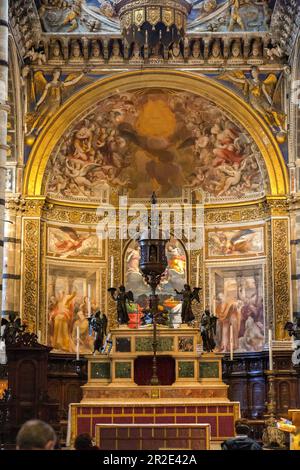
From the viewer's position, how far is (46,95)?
27547mm

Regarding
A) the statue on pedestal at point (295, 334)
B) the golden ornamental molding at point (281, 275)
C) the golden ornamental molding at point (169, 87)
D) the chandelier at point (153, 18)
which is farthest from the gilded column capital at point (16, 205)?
the statue on pedestal at point (295, 334)

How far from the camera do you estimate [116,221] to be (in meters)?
28.7

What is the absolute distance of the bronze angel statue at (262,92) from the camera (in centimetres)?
2748

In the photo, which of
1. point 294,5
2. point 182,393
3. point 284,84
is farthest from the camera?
point 284,84

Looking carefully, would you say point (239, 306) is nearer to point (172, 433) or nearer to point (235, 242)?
point (235, 242)

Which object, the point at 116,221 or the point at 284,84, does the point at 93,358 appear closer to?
the point at 116,221

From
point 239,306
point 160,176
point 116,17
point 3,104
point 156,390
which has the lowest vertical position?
point 156,390

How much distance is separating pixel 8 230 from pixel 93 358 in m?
6.63

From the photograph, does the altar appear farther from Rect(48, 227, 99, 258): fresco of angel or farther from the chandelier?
the chandelier

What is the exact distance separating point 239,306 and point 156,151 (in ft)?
17.6

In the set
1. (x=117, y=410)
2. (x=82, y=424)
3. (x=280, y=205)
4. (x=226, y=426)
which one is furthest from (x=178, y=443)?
(x=280, y=205)

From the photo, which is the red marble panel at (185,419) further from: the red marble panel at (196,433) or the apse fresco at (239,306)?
the apse fresco at (239,306)

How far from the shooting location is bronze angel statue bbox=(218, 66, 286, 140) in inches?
1082
